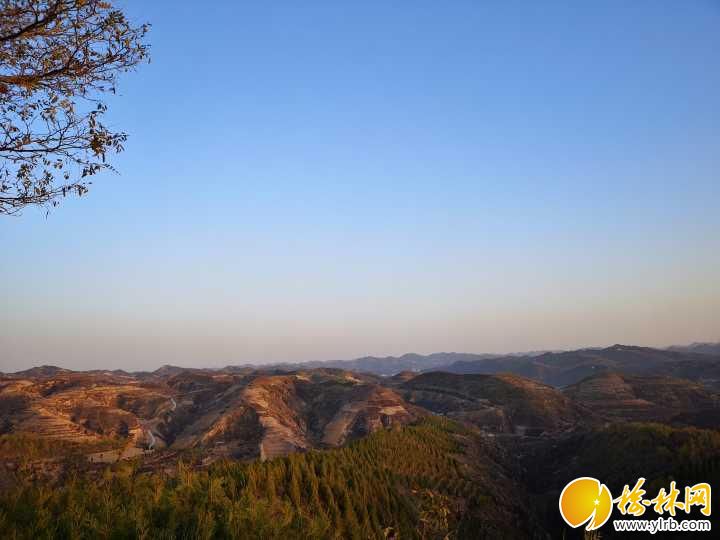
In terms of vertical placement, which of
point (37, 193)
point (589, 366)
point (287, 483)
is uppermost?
point (37, 193)

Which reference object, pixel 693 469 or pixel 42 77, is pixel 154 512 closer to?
pixel 42 77

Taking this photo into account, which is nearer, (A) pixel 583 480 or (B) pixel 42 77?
(B) pixel 42 77

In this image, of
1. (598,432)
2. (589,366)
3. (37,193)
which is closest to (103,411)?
(598,432)

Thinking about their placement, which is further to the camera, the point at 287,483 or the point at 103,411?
the point at 103,411

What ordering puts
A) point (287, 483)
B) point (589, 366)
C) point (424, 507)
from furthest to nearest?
point (589, 366) → point (424, 507) → point (287, 483)

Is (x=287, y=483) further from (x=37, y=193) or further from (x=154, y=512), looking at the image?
(x=37, y=193)

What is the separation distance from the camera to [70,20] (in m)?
9.96

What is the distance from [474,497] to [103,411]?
189 feet

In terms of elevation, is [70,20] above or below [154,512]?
above

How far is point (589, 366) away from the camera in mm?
190000

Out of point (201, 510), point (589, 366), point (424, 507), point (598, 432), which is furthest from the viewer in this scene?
point (589, 366)

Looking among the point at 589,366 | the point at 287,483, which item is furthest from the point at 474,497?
the point at 589,366

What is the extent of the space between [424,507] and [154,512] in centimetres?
1538

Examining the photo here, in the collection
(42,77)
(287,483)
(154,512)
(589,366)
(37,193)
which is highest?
(42,77)
